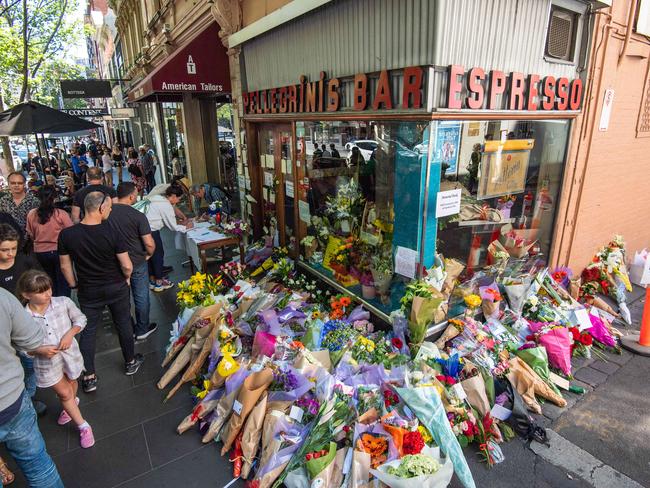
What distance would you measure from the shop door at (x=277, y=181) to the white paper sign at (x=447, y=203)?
101 inches

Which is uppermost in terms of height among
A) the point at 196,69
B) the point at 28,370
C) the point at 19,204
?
the point at 196,69

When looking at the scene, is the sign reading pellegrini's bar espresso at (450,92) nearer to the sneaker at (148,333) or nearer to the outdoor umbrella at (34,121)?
the sneaker at (148,333)

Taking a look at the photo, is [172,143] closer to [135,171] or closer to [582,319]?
[135,171]

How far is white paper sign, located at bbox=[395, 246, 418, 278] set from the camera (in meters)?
3.96

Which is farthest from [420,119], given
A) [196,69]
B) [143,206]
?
[196,69]

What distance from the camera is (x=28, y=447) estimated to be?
2.55m

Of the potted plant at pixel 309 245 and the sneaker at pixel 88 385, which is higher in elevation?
the potted plant at pixel 309 245

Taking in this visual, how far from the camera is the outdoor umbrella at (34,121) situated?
262 inches

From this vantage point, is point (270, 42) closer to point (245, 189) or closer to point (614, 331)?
point (245, 189)

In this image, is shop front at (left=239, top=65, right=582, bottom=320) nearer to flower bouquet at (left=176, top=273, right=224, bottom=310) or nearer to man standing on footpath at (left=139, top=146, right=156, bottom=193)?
flower bouquet at (left=176, top=273, right=224, bottom=310)

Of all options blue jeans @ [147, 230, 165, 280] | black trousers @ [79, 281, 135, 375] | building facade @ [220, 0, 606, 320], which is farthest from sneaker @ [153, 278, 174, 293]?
building facade @ [220, 0, 606, 320]

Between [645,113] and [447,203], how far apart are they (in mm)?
4287

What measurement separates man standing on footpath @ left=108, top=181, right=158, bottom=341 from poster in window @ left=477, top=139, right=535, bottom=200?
381 cm

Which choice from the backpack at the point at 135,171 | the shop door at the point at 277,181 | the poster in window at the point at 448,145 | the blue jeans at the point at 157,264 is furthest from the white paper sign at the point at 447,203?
the backpack at the point at 135,171
